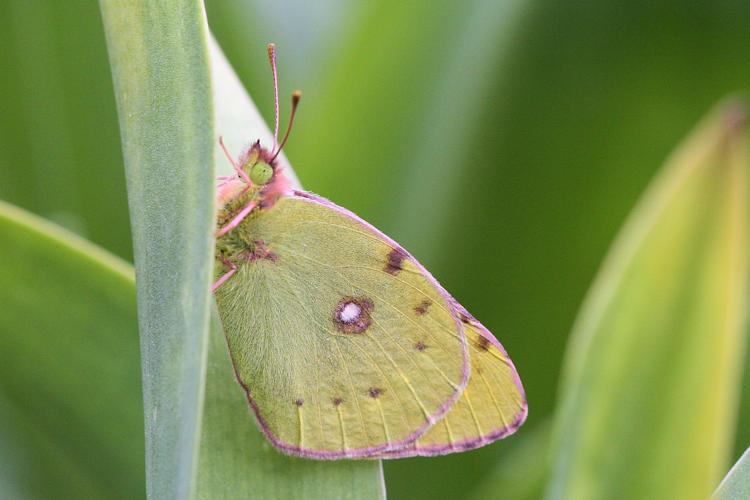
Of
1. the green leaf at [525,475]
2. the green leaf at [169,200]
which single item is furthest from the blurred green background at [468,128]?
the green leaf at [169,200]

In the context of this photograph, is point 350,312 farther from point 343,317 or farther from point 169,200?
point 169,200

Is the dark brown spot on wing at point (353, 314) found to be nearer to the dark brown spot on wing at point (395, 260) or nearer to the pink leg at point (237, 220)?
the dark brown spot on wing at point (395, 260)

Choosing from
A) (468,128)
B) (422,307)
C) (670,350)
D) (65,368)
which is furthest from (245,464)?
(468,128)

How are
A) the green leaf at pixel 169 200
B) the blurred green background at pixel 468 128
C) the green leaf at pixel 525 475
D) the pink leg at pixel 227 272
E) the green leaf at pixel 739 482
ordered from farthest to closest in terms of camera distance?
the blurred green background at pixel 468 128 → the green leaf at pixel 525 475 → the pink leg at pixel 227 272 → the green leaf at pixel 739 482 → the green leaf at pixel 169 200

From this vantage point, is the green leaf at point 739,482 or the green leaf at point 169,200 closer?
the green leaf at point 169,200

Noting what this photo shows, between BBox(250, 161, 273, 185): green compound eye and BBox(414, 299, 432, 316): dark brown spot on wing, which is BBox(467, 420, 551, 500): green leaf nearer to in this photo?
BBox(414, 299, 432, 316): dark brown spot on wing

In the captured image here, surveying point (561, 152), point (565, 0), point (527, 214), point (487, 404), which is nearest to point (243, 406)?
point (487, 404)
